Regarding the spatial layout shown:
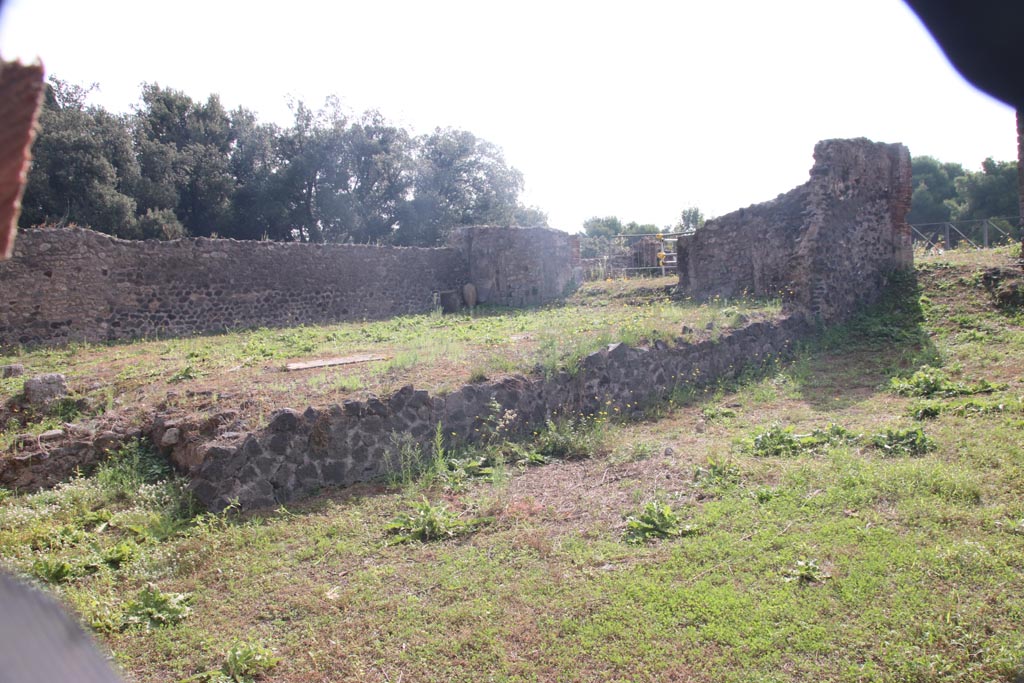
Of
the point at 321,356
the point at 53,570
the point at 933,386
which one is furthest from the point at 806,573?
the point at 321,356

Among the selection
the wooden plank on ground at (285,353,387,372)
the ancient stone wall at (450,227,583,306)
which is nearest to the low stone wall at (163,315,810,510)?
the wooden plank on ground at (285,353,387,372)

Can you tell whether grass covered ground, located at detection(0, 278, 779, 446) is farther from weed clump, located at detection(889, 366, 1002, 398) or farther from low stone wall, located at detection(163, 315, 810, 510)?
weed clump, located at detection(889, 366, 1002, 398)

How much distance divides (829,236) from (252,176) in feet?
85.8

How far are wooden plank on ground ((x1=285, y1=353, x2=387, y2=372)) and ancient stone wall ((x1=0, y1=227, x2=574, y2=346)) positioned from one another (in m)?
6.38

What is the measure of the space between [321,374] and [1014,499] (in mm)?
6839

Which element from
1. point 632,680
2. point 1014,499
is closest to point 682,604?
point 632,680

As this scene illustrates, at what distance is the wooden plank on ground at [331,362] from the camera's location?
9180 mm

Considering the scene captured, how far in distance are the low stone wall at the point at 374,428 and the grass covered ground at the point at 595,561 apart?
319mm

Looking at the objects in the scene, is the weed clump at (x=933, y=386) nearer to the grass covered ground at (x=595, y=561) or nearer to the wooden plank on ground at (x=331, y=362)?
the grass covered ground at (x=595, y=561)

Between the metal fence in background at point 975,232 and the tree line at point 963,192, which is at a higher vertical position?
the tree line at point 963,192

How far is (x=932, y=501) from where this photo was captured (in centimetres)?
493

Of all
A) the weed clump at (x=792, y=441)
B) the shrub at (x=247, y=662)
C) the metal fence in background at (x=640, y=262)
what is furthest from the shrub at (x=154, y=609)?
the metal fence in background at (x=640, y=262)

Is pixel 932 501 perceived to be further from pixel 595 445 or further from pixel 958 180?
pixel 958 180

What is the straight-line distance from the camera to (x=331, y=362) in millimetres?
9461
